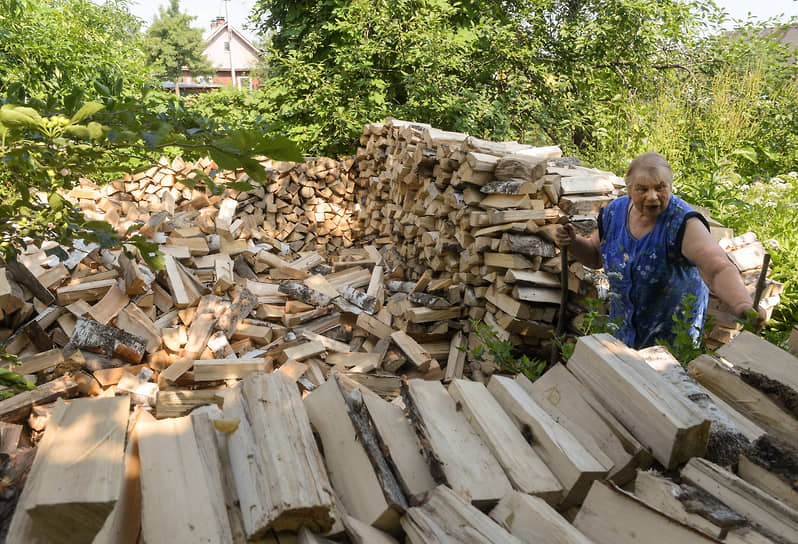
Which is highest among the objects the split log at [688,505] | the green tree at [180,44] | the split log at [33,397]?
the green tree at [180,44]

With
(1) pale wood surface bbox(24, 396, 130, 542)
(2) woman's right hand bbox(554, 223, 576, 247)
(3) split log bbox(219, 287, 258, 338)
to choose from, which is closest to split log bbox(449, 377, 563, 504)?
(1) pale wood surface bbox(24, 396, 130, 542)

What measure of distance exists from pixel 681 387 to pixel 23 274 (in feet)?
14.4

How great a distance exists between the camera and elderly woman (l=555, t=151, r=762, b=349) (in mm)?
2199

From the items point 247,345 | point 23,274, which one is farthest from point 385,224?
point 23,274

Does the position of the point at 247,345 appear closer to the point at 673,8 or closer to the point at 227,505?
the point at 227,505

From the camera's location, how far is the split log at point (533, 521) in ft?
3.12

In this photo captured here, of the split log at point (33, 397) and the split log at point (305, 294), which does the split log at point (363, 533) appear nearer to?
the split log at point (33, 397)

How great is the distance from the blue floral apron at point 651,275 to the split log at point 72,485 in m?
2.03

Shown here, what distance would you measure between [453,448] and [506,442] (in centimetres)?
14

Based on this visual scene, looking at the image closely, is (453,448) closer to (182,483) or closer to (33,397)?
(182,483)

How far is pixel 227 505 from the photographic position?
3.49 ft

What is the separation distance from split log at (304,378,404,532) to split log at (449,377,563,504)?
11.3 inches

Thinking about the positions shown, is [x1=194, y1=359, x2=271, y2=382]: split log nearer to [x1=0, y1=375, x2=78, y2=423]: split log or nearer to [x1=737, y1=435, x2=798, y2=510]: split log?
[x1=0, y1=375, x2=78, y2=423]: split log

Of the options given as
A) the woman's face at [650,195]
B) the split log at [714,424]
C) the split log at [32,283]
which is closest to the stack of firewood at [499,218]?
the woman's face at [650,195]
